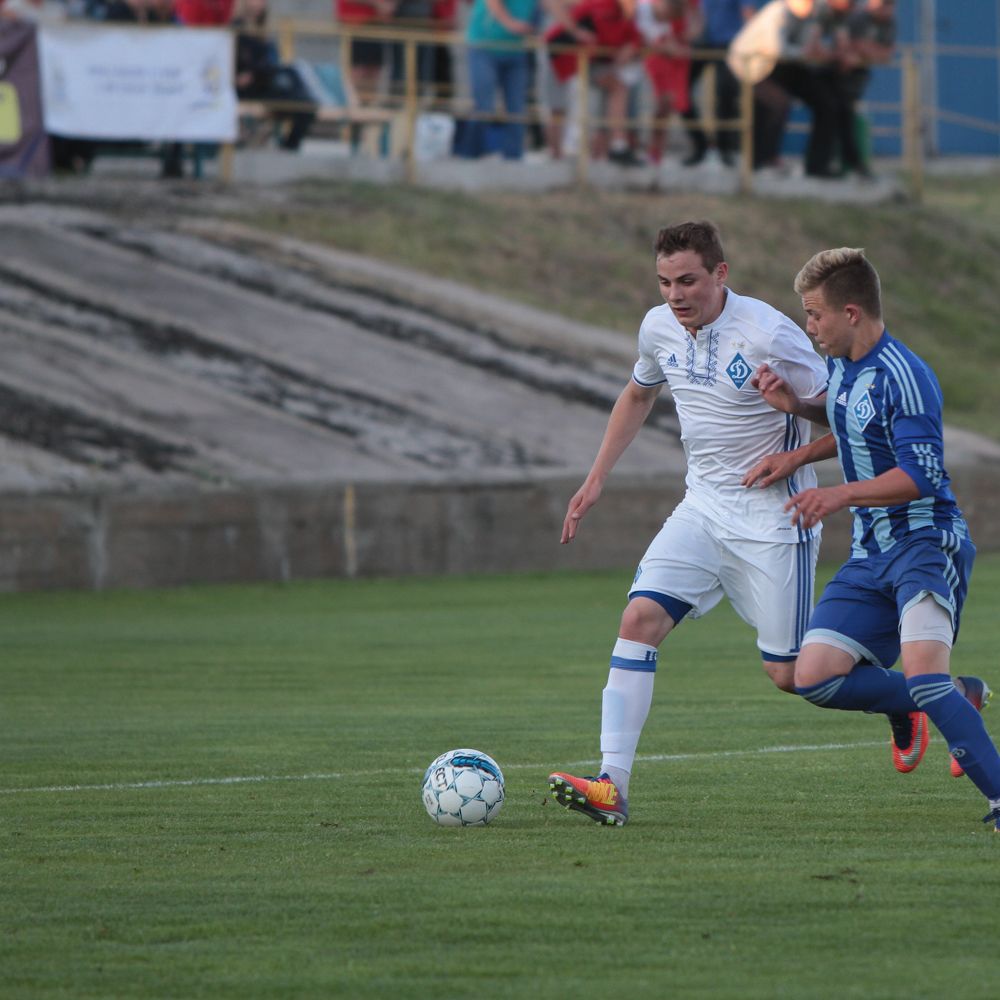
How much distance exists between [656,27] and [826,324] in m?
20.1

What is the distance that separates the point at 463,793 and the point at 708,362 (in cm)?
180

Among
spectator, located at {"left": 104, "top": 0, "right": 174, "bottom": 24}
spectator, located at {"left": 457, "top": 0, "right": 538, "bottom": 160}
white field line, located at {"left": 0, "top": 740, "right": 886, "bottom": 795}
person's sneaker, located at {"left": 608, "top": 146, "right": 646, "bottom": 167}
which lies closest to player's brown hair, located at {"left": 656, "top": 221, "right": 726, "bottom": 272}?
white field line, located at {"left": 0, "top": 740, "right": 886, "bottom": 795}

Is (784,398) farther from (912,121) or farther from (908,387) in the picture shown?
(912,121)

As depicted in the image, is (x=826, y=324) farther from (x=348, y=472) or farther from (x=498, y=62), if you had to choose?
(x=498, y=62)

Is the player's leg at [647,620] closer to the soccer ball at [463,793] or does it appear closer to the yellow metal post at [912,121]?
the soccer ball at [463,793]

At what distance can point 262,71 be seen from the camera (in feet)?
80.2

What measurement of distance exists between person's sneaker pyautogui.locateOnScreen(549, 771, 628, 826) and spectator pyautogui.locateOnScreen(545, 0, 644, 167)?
19.4m

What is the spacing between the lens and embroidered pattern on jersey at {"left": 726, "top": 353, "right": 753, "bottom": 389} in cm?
759

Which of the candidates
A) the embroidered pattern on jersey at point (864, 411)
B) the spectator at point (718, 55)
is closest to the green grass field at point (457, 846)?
the embroidered pattern on jersey at point (864, 411)

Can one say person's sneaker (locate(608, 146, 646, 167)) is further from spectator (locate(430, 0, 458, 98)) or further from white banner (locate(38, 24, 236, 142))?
white banner (locate(38, 24, 236, 142))

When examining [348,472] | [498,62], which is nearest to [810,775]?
[348,472]

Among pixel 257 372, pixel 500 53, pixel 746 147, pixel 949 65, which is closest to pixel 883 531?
pixel 257 372

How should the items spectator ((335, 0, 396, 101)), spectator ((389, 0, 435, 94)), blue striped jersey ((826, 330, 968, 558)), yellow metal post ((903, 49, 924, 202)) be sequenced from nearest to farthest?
1. blue striped jersey ((826, 330, 968, 558))
2. spectator ((335, 0, 396, 101))
3. spectator ((389, 0, 435, 94))
4. yellow metal post ((903, 49, 924, 202))

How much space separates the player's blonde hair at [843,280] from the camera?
22.5 feet
